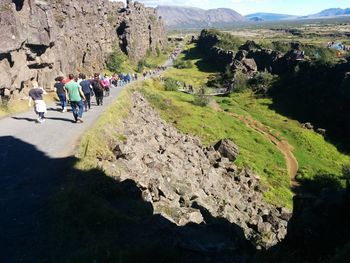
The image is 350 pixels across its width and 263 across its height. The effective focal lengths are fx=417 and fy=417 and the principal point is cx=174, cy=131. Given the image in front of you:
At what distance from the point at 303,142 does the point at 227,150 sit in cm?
1563

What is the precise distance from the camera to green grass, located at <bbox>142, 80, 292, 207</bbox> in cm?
4205

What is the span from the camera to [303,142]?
55312 millimetres

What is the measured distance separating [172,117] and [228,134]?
25.9 ft

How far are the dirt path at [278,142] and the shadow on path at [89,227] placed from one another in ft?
101

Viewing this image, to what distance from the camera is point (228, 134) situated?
179 ft

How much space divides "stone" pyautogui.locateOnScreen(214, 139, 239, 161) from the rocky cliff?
19.0 meters

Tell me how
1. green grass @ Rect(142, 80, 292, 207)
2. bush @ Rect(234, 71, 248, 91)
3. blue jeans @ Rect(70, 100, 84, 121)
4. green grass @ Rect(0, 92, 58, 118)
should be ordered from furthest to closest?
bush @ Rect(234, 71, 248, 91) → green grass @ Rect(142, 80, 292, 207) → green grass @ Rect(0, 92, 58, 118) → blue jeans @ Rect(70, 100, 84, 121)

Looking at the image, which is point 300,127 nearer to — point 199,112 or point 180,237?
point 199,112

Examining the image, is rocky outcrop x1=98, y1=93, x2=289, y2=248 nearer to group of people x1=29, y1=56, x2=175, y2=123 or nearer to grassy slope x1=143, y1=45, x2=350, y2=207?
group of people x1=29, y1=56, x2=175, y2=123

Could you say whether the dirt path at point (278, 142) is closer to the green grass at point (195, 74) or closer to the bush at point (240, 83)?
the bush at point (240, 83)

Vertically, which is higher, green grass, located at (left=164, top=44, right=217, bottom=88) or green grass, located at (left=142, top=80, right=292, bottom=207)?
green grass, located at (left=142, top=80, right=292, bottom=207)

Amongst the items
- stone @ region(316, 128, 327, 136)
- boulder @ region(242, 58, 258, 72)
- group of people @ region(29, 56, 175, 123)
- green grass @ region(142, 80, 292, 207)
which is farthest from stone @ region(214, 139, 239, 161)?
boulder @ region(242, 58, 258, 72)

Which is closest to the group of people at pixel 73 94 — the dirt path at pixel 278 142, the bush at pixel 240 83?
the dirt path at pixel 278 142

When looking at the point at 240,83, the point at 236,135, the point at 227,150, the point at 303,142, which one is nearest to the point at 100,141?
the point at 227,150
